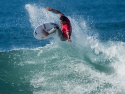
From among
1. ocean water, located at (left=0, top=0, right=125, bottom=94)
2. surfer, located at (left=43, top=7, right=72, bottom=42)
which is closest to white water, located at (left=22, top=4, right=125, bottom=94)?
ocean water, located at (left=0, top=0, right=125, bottom=94)

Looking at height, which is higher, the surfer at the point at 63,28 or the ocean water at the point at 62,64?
the surfer at the point at 63,28

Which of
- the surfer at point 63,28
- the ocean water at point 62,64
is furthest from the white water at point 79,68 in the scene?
the surfer at point 63,28

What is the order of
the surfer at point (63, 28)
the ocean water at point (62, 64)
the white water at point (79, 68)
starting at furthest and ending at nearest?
the surfer at point (63, 28) → the ocean water at point (62, 64) → the white water at point (79, 68)

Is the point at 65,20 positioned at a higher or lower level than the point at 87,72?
higher

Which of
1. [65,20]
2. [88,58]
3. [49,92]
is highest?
[65,20]

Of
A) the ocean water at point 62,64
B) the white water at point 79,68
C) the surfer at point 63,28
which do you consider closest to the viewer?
the white water at point 79,68

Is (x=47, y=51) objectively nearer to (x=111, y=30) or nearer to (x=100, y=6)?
(x=111, y=30)

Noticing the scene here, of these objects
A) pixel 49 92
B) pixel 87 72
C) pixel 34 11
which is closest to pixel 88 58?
pixel 87 72

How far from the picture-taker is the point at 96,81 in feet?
54.8

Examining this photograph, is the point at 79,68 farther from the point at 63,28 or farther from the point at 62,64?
the point at 63,28

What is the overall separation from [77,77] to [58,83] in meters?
1.23

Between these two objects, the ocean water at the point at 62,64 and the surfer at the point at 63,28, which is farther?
the surfer at the point at 63,28

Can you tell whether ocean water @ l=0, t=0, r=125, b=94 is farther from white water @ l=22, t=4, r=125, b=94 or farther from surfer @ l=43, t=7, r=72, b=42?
surfer @ l=43, t=7, r=72, b=42

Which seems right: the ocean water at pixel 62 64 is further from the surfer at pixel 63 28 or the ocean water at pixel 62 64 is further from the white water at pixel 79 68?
the surfer at pixel 63 28
